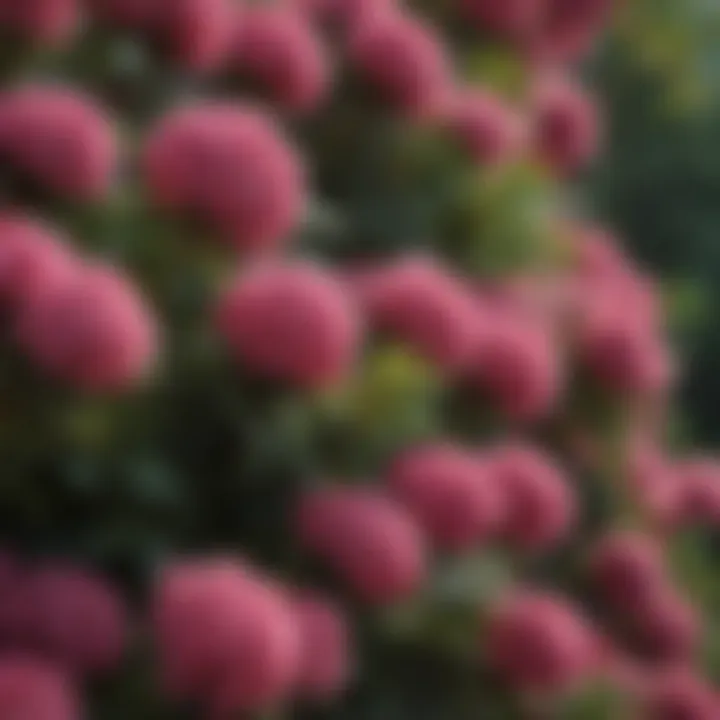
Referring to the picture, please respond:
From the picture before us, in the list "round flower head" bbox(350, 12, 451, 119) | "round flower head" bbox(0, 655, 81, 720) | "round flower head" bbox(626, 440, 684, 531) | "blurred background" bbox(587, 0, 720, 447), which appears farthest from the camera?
"blurred background" bbox(587, 0, 720, 447)

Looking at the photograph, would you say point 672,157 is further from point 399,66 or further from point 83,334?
point 83,334

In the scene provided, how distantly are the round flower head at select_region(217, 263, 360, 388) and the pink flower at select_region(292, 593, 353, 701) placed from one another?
93 millimetres

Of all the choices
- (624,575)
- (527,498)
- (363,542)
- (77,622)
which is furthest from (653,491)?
(77,622)

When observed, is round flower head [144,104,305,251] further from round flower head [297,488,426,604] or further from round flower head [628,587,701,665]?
round flower head [628,587,701,665]

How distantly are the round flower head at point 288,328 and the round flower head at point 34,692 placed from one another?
0.15 meters

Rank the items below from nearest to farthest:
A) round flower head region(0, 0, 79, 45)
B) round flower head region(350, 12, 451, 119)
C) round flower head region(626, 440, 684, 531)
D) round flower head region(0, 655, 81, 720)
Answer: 1. round flower head region(0, 655, 81, 720)
2. round flower head region(0, 0, 79, 45)
3. round flower head region(350, 12, 451, 119)
4. round flower head region(626, 440, 684, 531)

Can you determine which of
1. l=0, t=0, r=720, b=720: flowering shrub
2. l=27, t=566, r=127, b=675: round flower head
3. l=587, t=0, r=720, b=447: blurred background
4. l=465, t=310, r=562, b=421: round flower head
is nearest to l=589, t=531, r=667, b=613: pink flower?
l=0, t=0, r=720, b=720: flowering shrub

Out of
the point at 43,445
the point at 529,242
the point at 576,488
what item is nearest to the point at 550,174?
the point at 529,242

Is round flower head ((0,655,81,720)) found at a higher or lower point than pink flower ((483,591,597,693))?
lower

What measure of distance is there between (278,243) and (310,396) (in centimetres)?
8

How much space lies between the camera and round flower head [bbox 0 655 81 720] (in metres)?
0.60

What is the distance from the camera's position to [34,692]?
A: 2.00 feet

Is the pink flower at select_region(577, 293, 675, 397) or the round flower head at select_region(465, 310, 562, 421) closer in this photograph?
the round flower head at select_region(465, 310, 562, 421)

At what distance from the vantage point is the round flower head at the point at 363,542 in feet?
2.28
